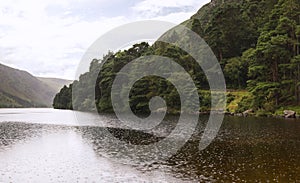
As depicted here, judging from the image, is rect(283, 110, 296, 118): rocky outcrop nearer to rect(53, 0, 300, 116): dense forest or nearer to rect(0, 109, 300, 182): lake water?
rect(53, 0, 300, 116): dense forest

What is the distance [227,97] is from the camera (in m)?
85.4

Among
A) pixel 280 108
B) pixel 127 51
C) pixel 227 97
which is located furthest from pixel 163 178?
pixel 127 51

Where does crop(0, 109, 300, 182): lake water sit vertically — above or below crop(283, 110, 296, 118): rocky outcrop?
below

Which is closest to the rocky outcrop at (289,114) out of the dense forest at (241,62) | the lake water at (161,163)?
the dense forest at (241,62)

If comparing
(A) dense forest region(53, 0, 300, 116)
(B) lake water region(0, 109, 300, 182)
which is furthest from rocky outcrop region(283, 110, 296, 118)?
(B) lake water region(0, 109, 300, 182)

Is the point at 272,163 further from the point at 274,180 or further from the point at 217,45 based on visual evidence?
the point at 217,45

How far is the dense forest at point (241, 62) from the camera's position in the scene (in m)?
69.2

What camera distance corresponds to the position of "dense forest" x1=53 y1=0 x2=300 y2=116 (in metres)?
69.2

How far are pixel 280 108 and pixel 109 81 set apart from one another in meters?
62.2

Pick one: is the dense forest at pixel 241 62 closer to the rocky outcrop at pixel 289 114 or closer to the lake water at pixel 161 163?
the rocky outcrop at pixel 289 114

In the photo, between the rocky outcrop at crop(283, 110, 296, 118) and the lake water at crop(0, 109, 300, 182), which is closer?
the lake water at crop(0, 109, 300, 182)

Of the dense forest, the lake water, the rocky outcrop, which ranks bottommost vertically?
the lake water

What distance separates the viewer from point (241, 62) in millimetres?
90188

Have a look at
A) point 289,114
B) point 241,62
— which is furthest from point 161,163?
point 241,62
